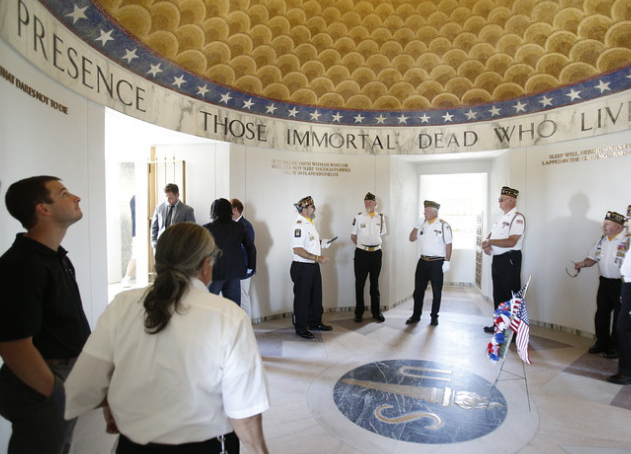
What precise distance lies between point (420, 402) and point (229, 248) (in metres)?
2.44

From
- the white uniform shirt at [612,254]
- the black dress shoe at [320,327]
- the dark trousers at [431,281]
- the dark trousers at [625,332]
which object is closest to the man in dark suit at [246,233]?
the black dress shoe at [320,327]

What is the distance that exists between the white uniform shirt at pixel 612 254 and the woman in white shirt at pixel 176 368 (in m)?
4.32

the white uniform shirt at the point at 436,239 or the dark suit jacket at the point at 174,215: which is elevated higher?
the dark suit jacket at the point at 174,215

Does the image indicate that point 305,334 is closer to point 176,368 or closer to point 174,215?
point 174,215

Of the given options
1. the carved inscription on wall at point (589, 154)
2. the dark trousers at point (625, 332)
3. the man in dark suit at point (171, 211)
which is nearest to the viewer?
the dark trousers at point (625, 332)

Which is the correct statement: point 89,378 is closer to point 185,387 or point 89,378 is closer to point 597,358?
point 185,387

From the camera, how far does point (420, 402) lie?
3.11 m

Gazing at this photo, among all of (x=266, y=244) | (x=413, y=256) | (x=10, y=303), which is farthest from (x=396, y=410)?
(x=413, y=256)

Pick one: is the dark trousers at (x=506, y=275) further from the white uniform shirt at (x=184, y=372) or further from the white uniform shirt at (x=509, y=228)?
the white uniform shirt at (x=184, y=372)

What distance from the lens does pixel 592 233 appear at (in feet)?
15.8

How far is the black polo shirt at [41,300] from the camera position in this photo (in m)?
1.43

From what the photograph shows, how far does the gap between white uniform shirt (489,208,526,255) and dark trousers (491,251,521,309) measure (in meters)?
0.07

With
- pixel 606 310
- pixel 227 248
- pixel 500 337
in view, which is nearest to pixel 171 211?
pixel 227 248

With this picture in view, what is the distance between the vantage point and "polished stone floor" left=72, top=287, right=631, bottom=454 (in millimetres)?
2594
